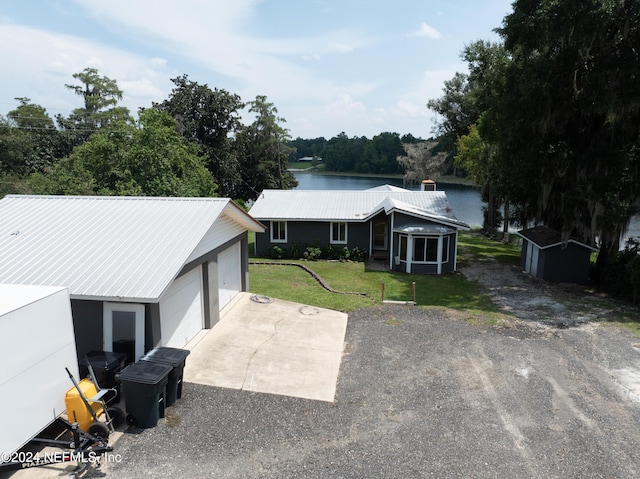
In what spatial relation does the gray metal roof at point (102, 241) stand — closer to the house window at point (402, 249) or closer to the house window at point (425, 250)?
the house window at point (402, 249)

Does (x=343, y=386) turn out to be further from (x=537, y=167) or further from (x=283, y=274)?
(x=537, y=167)

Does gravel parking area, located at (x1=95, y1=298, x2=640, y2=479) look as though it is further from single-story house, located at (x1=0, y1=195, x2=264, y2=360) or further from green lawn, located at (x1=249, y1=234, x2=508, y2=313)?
green lawn, located at (x1=249, y1=234, x2=508, y2=313)

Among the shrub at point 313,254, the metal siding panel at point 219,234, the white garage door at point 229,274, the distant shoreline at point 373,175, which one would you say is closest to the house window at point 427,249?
the shrub at point 313,254

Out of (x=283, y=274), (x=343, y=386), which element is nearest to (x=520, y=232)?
(x=283, y=274)

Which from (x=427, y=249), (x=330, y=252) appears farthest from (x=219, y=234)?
(x=330, y=252)

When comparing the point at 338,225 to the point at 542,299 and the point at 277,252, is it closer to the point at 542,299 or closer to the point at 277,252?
the point at 277,252

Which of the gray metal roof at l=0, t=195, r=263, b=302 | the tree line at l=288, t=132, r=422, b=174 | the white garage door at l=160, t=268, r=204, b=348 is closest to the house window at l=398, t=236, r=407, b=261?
the gray metal roof at l=0, t=195, r=263, b=302
